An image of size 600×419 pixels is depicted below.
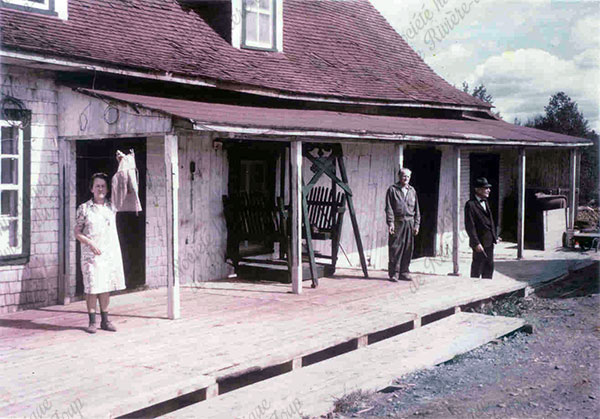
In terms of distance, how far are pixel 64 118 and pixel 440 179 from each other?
31.2 feet

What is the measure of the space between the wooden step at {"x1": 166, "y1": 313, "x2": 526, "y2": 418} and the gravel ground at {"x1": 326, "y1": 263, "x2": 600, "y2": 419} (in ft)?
0.38

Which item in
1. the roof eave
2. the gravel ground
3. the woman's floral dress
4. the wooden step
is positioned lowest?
the gravel ground

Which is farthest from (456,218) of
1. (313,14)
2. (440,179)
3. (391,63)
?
(313,14)

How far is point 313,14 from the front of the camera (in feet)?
53.0

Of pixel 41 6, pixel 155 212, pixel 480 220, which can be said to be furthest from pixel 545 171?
pixel 41 6

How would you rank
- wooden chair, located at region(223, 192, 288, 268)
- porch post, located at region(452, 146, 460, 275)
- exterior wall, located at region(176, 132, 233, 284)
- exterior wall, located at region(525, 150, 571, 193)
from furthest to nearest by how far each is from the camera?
exterior wall, located at region(525, 150, 571, 193)
porch post, located at region(452, 146, 460, 275)
exterior wall, located at region(176, 132, 233, 284)
wooden chair, located at region(223, 192, 288, 268)

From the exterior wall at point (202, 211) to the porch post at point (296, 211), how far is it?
172cm

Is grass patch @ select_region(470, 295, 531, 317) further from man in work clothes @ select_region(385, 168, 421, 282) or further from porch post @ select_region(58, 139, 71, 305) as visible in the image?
porch post @ select_region(58, 139, 71, 305)

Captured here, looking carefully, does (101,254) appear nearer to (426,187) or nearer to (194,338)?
(194,338)

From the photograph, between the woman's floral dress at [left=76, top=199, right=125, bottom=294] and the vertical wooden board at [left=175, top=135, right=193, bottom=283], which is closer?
the woman's floral dress at [left=76, top=199, right=125, bottom=294]

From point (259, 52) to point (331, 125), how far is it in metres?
3.38

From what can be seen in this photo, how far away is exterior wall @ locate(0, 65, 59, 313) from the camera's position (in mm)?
8516

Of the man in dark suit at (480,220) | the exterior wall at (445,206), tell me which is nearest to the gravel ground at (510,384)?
the man in dark suit at (480,220)

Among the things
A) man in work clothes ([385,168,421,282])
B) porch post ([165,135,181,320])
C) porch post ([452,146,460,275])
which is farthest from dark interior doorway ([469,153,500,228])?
porch post ([165,135,181,320])
